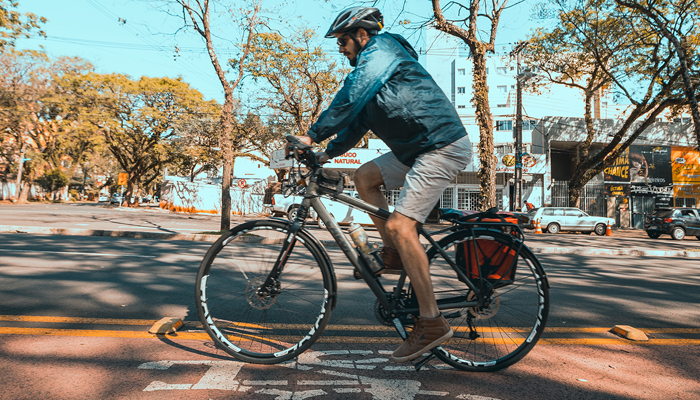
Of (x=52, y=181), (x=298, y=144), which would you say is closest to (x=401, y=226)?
(x=298, y=144)

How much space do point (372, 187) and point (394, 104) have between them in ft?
1.77

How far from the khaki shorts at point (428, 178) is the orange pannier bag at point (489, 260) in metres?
0.38

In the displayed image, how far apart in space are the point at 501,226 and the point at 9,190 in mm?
54020

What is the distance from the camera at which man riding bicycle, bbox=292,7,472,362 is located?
7.45 ft

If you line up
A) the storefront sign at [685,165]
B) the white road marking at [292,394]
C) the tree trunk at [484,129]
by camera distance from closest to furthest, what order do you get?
the white road marking at [292,394], the tree trunk at [484,129], the storefront sign at [685,165]

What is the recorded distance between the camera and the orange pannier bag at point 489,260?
253 cm

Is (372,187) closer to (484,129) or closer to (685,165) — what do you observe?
(484,129)

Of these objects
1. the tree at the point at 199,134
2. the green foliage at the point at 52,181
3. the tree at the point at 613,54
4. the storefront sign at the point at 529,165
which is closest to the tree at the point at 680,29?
the tree at the point at 613,54

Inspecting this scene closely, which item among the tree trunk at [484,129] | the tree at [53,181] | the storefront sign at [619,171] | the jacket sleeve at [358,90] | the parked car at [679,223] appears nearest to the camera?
the jacket sleeve at [358,90]

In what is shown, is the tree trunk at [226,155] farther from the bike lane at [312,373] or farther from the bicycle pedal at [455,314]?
the bicycle pedal at [455,314]

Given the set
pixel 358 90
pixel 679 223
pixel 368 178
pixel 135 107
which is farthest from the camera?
pixel 135 107

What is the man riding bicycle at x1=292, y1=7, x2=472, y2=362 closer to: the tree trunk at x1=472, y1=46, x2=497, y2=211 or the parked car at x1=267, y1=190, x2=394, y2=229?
the parked car at x1=267, y1=190, x2=394, y2=229

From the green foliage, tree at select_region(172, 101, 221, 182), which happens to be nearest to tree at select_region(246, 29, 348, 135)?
tree at select_region(172, 101, 221, 182)

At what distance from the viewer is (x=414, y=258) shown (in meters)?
2.32
